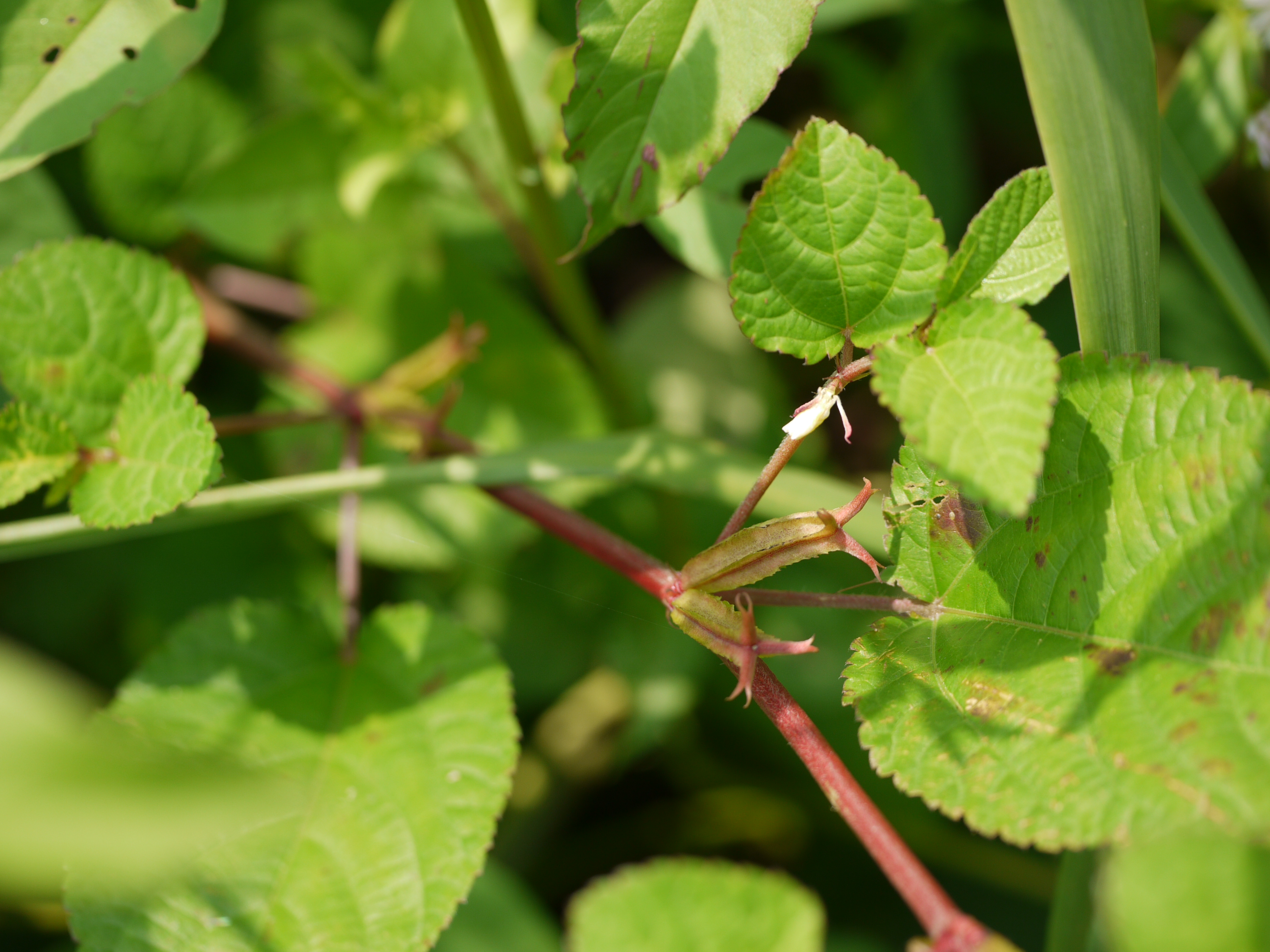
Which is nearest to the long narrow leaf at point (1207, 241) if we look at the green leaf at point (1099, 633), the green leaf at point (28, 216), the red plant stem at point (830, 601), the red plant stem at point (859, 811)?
the green leaf at point (1099, 633)

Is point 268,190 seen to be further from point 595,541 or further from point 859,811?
point 859,811

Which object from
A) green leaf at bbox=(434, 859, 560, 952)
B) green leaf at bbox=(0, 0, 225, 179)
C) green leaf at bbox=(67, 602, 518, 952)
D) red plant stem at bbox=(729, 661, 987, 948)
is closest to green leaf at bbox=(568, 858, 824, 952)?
green leaf at bbox=(434, 859, 560, 952)

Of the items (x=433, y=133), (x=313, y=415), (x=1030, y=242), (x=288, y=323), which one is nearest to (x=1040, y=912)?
(x=1030, y=242)

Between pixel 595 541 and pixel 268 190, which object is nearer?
pixel 595 541

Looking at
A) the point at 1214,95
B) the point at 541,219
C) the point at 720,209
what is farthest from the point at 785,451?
the point at 1214,95

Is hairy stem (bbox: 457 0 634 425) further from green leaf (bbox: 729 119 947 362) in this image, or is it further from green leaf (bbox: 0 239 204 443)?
green leaf (bbox: 0 239 204 443)

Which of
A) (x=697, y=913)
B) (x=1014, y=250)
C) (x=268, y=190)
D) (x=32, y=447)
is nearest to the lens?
(x=1014, y=250)
